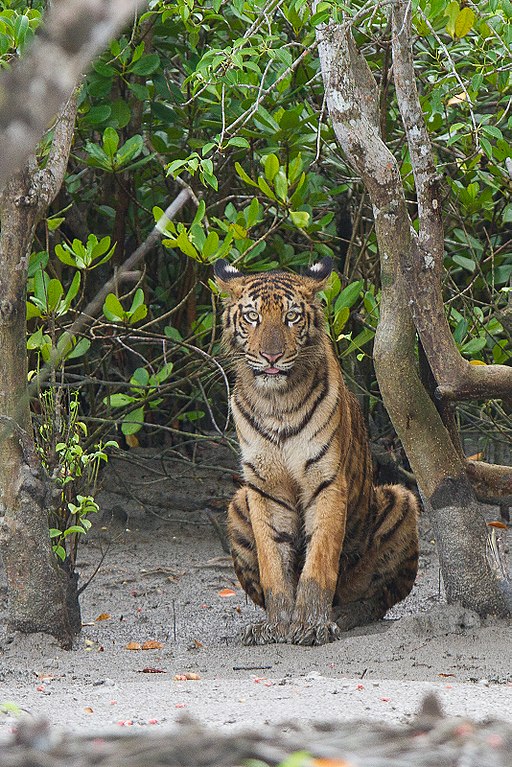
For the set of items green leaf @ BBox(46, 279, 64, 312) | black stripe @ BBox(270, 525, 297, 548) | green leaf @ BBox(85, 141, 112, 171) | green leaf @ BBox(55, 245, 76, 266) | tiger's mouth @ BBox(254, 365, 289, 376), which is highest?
green leaf @ BBox(85, 141, 112, 171)

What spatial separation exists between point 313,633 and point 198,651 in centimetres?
57

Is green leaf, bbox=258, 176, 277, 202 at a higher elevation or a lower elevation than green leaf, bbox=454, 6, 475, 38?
lower

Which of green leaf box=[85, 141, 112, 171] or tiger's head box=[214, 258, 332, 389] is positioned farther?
green leaf box=[85, 141, 112, 171]

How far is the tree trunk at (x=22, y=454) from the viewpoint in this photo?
4.73 metres

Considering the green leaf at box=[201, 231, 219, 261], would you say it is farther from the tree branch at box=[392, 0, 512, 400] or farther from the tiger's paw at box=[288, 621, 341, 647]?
the tiger's paw at box=[288, 621, 341, 647]

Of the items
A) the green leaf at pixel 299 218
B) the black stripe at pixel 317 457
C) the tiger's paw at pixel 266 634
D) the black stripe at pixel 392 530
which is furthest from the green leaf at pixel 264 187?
the tiger's paw at pixel 266 634

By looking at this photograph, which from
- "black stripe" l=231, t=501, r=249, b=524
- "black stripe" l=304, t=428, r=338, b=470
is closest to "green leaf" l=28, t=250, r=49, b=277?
"black stripe" l=231, t=501, r=249, b=524

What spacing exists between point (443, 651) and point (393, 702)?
1.35 m

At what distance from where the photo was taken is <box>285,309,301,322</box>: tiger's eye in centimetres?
570

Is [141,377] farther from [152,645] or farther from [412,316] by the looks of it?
[412,316]

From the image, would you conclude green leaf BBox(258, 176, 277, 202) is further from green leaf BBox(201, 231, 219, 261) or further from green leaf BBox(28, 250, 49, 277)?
green leaf BBox(28, 250, 49, 277)

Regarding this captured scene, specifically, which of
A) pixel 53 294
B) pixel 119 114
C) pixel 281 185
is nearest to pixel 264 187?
pixel 281 185

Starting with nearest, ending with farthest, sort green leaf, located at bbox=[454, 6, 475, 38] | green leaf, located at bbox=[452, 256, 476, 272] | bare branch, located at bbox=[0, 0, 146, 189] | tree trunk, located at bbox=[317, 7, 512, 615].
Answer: bare branch, located at bbox=[0, 0, 146, 189], tree trunk, located at bbox=[317, 7, 512, 615], green leaf, located at bbox=[454, 6, 475, 38], green leaf, located at bbox=[452, 256, 476, 272]

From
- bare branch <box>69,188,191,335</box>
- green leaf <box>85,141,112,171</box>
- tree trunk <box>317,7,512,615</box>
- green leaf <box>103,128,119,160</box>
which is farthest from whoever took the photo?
green leaf <box>85,141,112,171</box>
